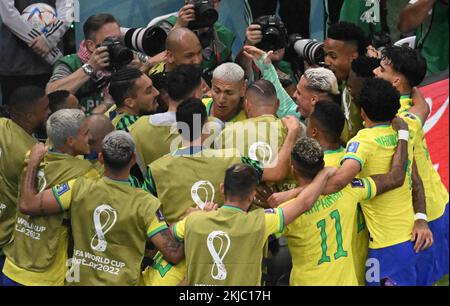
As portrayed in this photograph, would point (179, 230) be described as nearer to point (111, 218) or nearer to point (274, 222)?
point (111, 218)

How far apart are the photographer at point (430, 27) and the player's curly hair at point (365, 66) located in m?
1.15

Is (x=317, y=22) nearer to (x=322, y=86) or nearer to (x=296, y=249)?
(x=322, y=86)

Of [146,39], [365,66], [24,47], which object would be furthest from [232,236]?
[24,47]

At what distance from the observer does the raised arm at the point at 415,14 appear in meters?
8.31

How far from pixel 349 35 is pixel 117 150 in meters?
2.55

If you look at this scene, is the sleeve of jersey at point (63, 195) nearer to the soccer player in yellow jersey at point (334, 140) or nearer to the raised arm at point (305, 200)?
the raised arm at point (305, 200)

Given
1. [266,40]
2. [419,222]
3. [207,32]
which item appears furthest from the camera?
[207,32]

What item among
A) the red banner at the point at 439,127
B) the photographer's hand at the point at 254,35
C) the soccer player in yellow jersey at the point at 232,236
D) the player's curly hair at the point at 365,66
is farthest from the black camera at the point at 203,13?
the soccer player in yellow jersey at the point at 232,236

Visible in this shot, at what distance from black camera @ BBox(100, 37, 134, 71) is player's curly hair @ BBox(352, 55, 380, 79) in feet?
6.02

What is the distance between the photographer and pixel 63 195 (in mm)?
6438

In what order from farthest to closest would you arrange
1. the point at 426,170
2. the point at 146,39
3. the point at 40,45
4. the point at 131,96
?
the point at 40,45, the point at 146,39, the point at 131,96, the point at 426,170

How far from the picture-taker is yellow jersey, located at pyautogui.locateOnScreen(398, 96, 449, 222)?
7078 mm

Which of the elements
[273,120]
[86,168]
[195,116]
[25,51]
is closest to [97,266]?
[86,168]

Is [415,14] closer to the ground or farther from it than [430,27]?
farther from it
